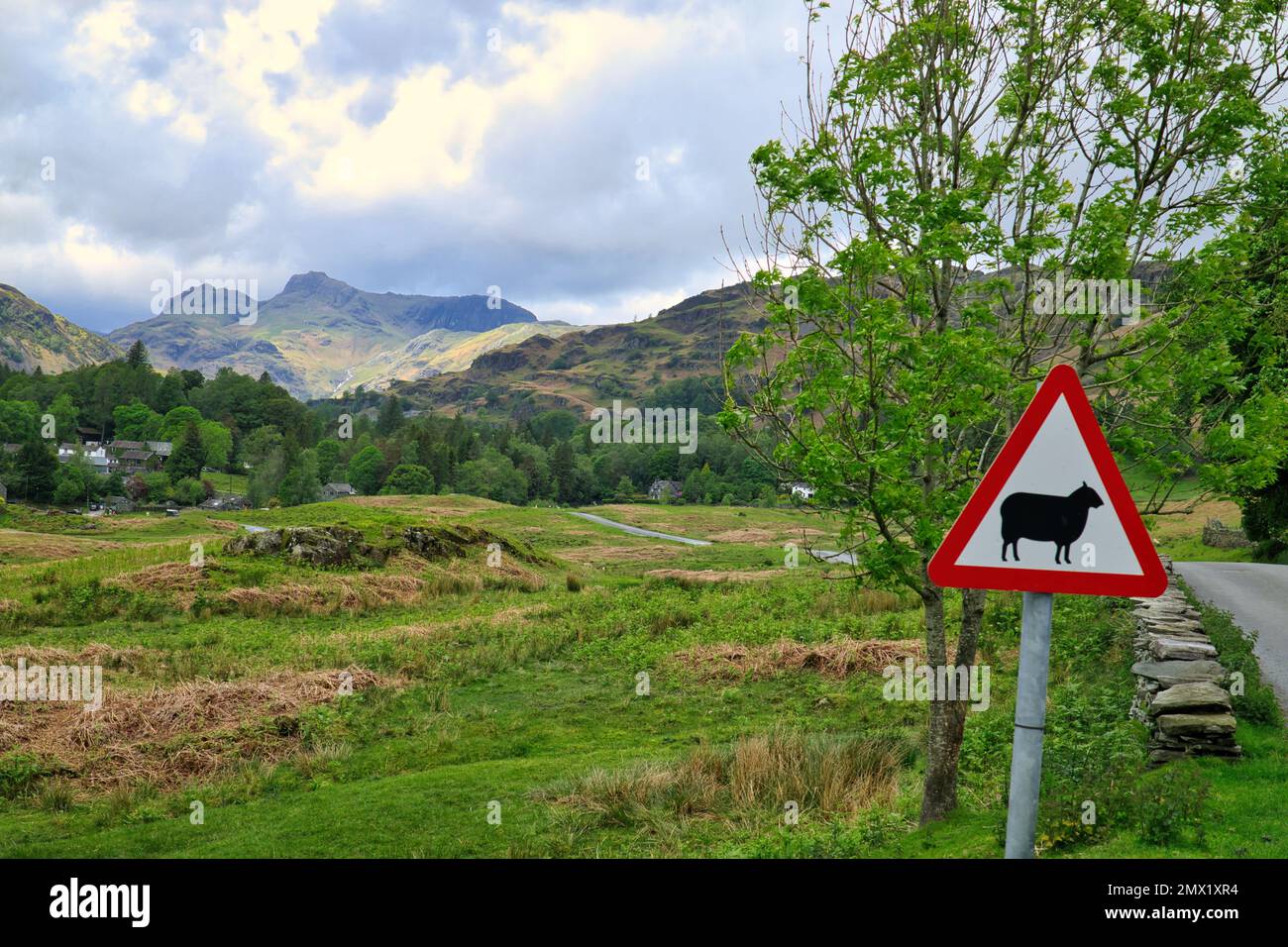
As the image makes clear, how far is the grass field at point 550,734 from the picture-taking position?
8.99m

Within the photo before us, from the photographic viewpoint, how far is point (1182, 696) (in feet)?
30.9

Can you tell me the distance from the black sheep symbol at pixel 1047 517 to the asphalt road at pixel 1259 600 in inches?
360

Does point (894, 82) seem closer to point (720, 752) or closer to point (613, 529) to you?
point (720, 752)

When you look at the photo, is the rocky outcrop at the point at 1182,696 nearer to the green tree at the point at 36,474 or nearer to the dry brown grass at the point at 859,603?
the dry brown grass at the point at 859,603

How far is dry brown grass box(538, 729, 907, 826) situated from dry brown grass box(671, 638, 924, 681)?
6.86m

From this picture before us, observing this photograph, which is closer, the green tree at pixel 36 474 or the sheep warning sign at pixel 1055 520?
the sheep warning sign at pixel 1055 520

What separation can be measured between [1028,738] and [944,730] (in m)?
4.95

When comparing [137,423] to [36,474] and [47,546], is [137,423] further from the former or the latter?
[47,546]

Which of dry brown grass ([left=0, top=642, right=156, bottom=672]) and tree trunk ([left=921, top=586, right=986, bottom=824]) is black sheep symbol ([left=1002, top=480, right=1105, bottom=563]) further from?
dry brown grass ([left=0, top=642, right=156, bottom=672])

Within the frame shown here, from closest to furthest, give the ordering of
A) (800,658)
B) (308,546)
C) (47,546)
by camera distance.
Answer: (800,658), (308,546), (47,546)

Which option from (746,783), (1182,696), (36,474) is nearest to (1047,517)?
(1182,696)

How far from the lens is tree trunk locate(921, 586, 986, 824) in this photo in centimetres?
880

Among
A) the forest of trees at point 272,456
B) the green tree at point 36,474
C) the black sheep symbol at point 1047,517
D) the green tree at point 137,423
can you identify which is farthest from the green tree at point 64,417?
the black sheep symbol at point 1047,517
